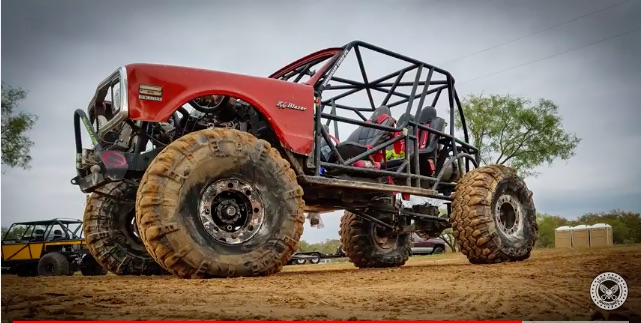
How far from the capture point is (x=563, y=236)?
655cm

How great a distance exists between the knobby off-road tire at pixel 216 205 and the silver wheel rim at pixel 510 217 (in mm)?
2810

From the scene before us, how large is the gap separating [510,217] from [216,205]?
11.7 ft

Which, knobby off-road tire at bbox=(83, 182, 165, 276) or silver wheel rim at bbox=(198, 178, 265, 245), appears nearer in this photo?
silver wheel rim at bbox=(198, 178, 265, 245)

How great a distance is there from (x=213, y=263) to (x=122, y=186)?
82.4 inches


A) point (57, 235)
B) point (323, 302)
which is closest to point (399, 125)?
point (323, 302)

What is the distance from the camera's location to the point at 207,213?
3.75 meters

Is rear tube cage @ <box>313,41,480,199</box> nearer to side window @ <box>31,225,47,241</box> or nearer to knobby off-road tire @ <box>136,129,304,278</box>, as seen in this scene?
knobby off-road tire @ <box>136,129,304,278</box>

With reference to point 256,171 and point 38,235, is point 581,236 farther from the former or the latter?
point 38,235

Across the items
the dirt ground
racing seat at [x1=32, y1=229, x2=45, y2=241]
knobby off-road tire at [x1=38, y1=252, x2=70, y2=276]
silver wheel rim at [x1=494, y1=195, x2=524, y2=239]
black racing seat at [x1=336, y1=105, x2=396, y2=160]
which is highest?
black racing seat at [x1=336, y1=105, x2=396, y2=160]

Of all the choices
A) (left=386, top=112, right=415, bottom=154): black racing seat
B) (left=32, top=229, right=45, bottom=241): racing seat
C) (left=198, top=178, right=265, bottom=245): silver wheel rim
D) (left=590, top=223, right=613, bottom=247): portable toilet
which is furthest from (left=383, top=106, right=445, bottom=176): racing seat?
(left=32, top=229, right=45, bottom=241): racing seat

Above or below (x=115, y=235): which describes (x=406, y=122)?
above

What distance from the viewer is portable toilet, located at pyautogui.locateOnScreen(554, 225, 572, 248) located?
633 cm

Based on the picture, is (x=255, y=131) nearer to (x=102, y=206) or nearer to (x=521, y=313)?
(x=102, y=206)

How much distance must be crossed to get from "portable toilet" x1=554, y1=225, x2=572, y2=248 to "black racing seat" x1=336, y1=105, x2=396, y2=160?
2192 millimetres
